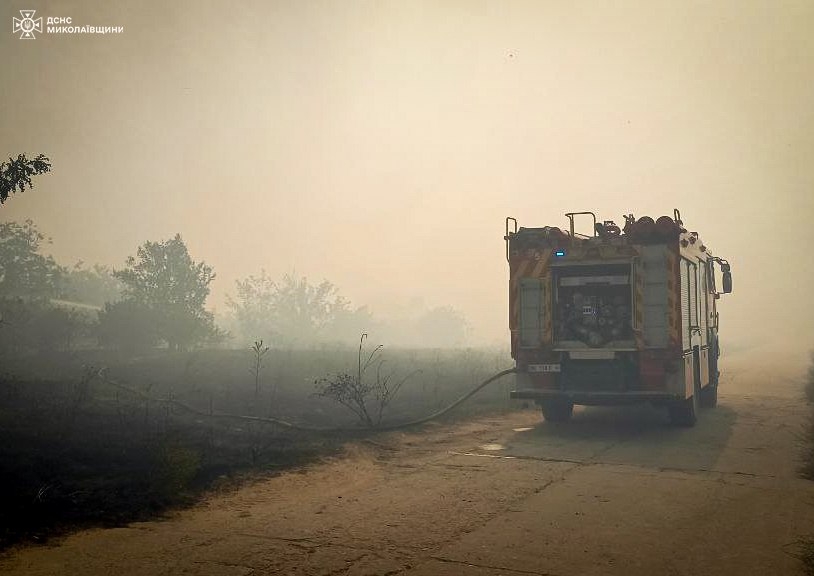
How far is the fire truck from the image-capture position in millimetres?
11195

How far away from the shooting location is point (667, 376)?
11078 mm

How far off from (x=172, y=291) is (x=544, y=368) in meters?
31.3

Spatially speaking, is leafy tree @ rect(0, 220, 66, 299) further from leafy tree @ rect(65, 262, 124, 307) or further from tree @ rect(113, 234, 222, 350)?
leafy tree @ rect(65, 262, 124, 307)

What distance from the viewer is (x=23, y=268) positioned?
4234cm

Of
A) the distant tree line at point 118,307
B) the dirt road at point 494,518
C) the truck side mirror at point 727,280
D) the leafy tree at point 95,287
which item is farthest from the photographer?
the leafy tree at point 95,287

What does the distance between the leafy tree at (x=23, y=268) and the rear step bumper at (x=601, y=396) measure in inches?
1588

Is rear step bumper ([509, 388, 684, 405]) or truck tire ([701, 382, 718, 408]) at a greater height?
rear step bumper ([509, 388, 684, 405])

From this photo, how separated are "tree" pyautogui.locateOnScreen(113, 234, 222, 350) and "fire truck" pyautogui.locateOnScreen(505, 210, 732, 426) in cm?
2899

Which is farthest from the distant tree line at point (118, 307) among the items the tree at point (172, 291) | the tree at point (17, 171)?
the tree at point (17, 171)

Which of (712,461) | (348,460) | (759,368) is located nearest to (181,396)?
(348,460)

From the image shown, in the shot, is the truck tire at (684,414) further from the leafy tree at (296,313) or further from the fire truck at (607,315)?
the leafy tree at (296,313)

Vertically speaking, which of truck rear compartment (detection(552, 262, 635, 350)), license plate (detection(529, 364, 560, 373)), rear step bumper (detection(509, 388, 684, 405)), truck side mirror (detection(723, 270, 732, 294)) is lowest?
rear step bumper (detection(509, 388, 684, 405))

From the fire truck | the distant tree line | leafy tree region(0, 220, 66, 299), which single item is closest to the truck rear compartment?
the fire truck

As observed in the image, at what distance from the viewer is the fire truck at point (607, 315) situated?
36.7 feet
